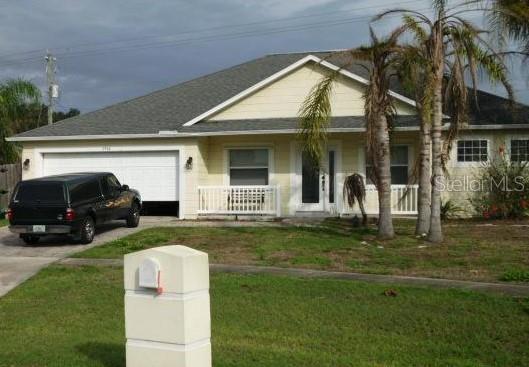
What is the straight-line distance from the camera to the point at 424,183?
570 inches

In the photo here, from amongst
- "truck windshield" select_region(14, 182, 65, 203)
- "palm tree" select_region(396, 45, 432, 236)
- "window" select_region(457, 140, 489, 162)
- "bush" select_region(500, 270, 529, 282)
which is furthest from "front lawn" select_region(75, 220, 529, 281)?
"window" select_region(457, 140, 489, 162)

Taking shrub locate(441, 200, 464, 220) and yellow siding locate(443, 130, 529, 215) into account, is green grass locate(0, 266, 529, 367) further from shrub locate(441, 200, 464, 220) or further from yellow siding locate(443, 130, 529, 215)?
yellow siding locate(443, 130, 529, 215)

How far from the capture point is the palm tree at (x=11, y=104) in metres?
25.1

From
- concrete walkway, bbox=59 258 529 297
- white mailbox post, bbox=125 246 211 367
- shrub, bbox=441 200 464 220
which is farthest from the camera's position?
shrub, bbox=441 200 464 220

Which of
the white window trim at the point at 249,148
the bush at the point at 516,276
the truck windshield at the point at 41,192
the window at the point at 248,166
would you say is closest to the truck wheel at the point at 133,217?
the truck windshield at the point at 41,192

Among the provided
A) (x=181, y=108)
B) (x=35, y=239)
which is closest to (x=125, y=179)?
(x=181, y=108)

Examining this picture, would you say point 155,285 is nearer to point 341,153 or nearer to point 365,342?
point 365,342

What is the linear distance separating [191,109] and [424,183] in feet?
35.8

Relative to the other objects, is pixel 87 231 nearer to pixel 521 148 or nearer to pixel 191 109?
pixel 191 109

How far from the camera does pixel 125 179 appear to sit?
21.8 m

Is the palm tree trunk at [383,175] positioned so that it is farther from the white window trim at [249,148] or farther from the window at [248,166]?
the window at [248,166]

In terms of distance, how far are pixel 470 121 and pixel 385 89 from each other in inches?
218

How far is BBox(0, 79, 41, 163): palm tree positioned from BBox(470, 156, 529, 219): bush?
16.9 m

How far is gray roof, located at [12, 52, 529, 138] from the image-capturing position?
20.6 m
